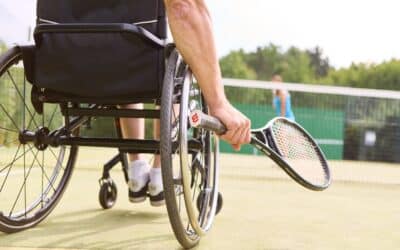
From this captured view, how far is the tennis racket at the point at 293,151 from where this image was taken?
2.31m

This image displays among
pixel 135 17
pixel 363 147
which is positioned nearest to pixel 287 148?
pixel 135 17

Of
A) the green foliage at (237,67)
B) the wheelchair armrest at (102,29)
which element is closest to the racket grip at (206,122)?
the wheelchair armrest at (102,29)

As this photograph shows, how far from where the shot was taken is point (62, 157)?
102 inches

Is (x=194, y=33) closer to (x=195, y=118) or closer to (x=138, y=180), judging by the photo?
(x=195, y=118)

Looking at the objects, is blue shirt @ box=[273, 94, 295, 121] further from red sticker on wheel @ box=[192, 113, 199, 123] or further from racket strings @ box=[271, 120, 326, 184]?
red sticker on wheel @ box=[192, 113, 199, 123]

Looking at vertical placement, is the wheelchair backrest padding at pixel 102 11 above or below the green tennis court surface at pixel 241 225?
above

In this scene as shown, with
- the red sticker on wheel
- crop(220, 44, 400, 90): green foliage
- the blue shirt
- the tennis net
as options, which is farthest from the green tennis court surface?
crop(220, 44, 400, 90): green foliage

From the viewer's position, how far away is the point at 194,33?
69.7 inches

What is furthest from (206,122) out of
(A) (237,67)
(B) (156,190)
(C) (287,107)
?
(A) (237,67)

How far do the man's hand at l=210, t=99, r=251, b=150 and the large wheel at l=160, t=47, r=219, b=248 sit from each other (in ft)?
0.26

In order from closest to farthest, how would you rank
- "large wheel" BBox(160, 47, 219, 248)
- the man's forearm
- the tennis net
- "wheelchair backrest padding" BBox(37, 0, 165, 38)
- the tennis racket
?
"large wheel" BBox(160, 47, 219, 248), the man's forearm, "wheelchair backrest padding" BBox(37, 0, 165, 38), the tennis racket, the tennis net

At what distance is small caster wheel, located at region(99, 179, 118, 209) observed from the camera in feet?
9.06

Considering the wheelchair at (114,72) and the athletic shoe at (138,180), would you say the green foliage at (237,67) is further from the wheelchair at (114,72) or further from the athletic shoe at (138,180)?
the wheelchair at (114,72)

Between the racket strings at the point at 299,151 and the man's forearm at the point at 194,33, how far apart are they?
71cm
